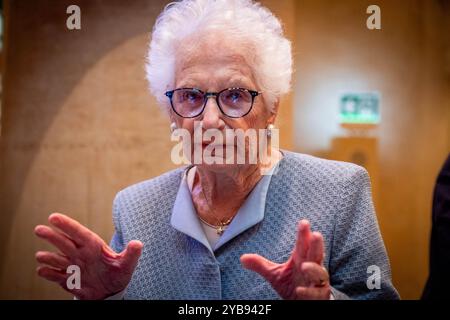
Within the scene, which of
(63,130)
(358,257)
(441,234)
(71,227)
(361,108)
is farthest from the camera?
(63,130)

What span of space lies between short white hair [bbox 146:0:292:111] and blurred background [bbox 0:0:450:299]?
5.7 inches

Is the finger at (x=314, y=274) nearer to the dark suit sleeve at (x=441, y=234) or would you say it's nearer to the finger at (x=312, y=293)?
the finger at (x=312, y=293)

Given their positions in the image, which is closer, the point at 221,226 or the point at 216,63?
the point at 216,63

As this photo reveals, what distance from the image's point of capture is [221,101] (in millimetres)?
1056

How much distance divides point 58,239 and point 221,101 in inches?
19.5

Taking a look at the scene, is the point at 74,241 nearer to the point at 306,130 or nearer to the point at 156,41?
the point at 156,41

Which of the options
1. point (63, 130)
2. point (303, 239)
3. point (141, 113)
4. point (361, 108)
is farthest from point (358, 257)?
point (63, 130)

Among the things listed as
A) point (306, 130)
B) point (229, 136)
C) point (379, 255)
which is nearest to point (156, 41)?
point (229, 136)

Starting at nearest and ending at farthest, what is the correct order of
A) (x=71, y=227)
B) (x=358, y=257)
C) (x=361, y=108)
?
(x=71, y=227)
(x=358, y=257)
(x=361, y=108)

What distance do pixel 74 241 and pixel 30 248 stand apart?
59 cm

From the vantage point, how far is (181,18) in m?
1.11

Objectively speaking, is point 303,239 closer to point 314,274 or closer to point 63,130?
point 314,274

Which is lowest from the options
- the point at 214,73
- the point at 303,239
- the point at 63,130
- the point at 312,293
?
the point at 312,293

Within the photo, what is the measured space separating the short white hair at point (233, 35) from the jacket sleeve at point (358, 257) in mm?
360
